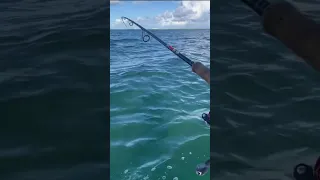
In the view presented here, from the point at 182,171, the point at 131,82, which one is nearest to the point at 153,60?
the point at 131,82

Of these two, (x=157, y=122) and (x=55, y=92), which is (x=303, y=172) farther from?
(x=157, y=122)

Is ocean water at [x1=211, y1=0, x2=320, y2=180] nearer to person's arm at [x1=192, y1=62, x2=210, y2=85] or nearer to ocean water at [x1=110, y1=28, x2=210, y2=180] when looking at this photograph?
person's arm at [x1=192, y1=62, x2=210, y2=85]

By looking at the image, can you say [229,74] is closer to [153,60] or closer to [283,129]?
[283,129]

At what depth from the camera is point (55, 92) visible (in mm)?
1833

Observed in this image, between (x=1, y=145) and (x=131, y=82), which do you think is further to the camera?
(x=131, y=82)

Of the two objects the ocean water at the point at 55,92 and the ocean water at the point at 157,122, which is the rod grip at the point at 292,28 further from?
the ocean water at the point at 157,122

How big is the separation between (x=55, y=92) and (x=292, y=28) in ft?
4.53

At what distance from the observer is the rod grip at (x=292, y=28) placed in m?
0.82

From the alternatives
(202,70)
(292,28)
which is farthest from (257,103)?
(292,28)

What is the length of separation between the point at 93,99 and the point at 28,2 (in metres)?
0.73

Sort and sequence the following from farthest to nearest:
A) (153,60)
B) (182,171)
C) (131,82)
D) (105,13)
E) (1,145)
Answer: (153,60)
(131,82)
(182,171)
(105,13)
(1,145)

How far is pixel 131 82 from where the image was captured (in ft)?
19.4

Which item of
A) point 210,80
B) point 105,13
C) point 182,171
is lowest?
point 182,171

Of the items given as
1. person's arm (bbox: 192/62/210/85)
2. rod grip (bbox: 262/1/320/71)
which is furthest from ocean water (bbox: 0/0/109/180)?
rod grip (bbox: 262/1/320/71)
